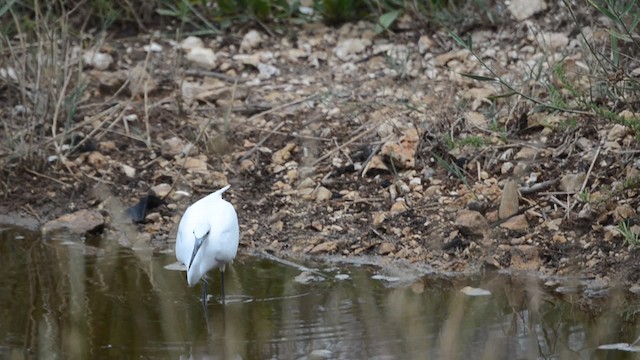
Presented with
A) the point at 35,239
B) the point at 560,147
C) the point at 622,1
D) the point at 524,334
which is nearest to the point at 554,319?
the point at 524,334

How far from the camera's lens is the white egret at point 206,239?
188 inches

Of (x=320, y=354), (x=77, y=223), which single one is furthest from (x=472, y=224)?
(x=77, y=223)

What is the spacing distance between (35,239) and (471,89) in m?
2.50

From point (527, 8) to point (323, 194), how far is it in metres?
2.05

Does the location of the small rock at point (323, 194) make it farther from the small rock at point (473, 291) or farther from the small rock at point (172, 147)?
the small rock at point (473, 291)

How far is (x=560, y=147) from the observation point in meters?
5.65

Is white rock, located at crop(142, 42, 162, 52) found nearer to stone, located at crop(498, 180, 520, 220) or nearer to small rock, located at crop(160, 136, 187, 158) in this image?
small rock, located at crop(160, 136, 187, 158)

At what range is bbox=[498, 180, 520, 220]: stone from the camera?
531 cm

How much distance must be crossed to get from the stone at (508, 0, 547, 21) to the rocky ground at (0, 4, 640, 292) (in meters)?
0.03

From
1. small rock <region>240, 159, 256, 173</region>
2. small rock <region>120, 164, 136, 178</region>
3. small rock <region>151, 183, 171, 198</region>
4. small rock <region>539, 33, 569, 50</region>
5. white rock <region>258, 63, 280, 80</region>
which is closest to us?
small rock <region>151, 183, 171, 198</region>

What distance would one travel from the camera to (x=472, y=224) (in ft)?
17.1

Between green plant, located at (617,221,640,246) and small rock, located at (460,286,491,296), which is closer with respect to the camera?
green plant, located at (617,221,640,246)

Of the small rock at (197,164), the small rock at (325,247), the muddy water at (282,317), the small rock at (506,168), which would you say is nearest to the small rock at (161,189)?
the small rock at (197,164)

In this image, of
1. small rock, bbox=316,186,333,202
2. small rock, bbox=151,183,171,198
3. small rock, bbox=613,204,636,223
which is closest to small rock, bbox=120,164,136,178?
small rock, bbox=151,183,171,198
